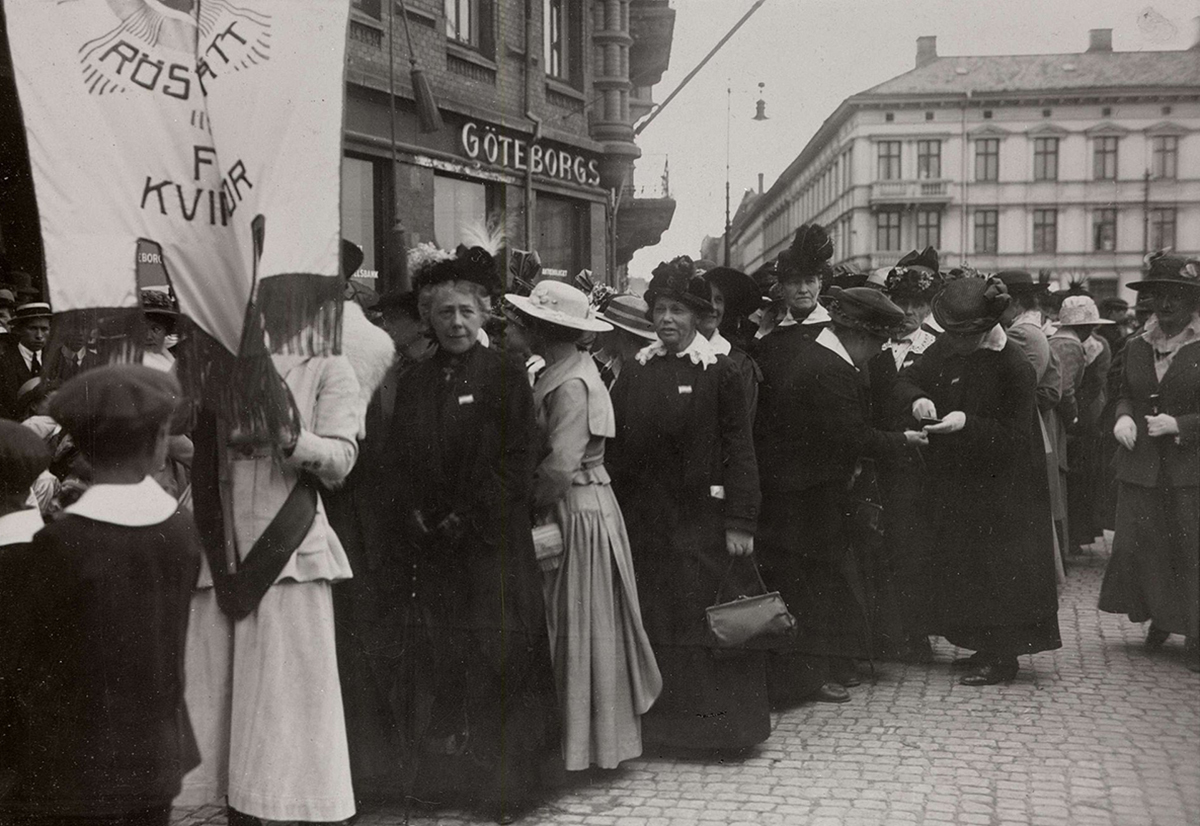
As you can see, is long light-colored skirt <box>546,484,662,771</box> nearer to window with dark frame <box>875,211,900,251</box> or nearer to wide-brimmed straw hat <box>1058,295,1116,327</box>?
window with dark frame <box>875,211,900,251</box>

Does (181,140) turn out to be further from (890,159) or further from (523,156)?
(890,159)

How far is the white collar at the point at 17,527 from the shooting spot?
3.32 m

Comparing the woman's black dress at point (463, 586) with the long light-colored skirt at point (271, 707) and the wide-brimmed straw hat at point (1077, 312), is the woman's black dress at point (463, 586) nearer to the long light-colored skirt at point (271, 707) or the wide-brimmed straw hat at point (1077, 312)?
the long light-colored skirt at point (271, 707)

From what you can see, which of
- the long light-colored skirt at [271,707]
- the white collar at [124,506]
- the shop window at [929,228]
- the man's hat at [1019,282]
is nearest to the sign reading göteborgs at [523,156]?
the shop window at [929,228]

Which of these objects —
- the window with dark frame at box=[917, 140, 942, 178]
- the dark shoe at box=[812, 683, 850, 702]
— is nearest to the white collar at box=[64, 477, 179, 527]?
the dark shoe at box=[812, 683, 850, 702]

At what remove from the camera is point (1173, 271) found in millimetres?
6152

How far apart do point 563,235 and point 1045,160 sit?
2.62 metres

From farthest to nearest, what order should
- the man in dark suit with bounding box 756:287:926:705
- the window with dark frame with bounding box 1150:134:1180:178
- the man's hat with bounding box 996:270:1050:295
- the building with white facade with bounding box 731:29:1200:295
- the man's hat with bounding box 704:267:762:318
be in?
the man's hat with bounding box 996:270:1050:295 < the man's hat with bounding box 704:267:762:318 < the man in dark suit with bounding box 756:287:926:705 < the building with white facade with bounding box 731:29:1200:295 < the window with dark frame with bounding box 1150:134:1180:178

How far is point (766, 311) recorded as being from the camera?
6727mm

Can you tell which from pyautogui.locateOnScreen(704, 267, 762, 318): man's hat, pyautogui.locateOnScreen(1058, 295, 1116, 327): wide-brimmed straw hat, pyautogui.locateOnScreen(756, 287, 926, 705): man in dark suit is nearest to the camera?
pyautogui.locateOnScreen(756, 287, 926, 705): man in dark suit

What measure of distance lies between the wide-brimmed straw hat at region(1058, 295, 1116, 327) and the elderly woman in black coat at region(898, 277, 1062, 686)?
3741mm

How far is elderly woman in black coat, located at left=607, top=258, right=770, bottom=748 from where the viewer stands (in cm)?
497

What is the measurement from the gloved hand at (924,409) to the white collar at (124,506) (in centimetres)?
410

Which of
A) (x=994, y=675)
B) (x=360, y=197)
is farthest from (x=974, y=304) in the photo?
(x=360, y=197)
